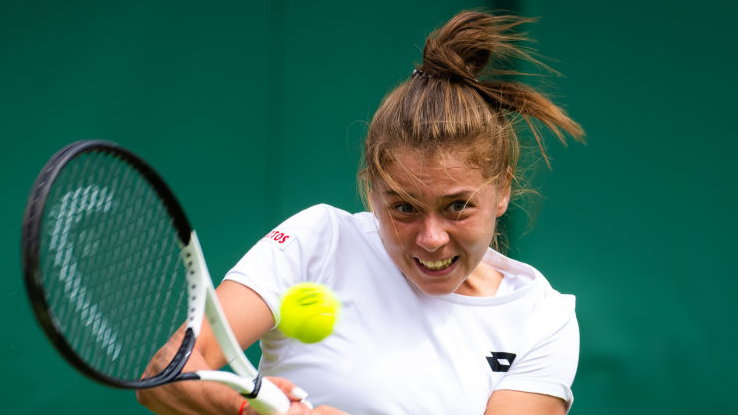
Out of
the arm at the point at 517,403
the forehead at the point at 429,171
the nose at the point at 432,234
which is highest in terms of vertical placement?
the forehead at the point at 429,171

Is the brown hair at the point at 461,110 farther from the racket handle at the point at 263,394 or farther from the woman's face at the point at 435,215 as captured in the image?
the racket handle at the point at 263,394

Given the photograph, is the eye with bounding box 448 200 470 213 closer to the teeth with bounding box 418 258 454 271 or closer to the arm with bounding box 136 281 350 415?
the teeth with bounding box 418 258 454 271

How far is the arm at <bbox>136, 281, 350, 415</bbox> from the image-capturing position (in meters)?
1.57

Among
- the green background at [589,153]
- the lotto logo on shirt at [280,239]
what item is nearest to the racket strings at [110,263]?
the lotto logo on shirt at [280,239]

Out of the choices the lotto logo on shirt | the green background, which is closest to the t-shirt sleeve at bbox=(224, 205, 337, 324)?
the lotto logo on shirt

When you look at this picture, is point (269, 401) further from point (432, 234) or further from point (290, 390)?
point (432, 234)

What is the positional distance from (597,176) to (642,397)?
2.42 feet

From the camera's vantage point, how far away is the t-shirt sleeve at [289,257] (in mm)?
1790

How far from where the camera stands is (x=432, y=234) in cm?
178

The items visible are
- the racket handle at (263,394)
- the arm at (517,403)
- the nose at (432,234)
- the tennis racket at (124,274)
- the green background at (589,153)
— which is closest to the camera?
the tennis racket at (124,274)

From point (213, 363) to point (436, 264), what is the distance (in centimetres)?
49

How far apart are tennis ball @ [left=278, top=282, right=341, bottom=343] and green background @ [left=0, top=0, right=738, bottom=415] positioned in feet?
3.34

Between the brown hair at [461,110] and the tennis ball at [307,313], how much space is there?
265mm

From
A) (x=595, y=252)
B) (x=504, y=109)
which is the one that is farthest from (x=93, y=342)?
(x=595, y=252)
